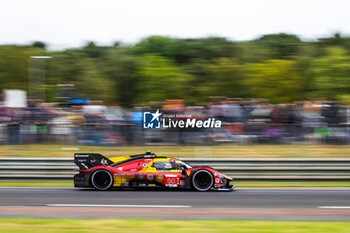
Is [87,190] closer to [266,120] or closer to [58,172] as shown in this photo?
[58,172]

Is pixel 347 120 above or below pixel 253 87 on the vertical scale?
below

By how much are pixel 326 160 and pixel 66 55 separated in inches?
2131

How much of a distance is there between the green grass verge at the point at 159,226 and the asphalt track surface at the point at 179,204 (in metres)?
0.51

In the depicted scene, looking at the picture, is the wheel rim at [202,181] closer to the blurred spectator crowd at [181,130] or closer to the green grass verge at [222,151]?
the green grass verge at [222,151]

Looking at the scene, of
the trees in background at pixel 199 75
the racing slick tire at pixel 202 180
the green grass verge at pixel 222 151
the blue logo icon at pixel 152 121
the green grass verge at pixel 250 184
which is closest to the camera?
the racing slick tire at pixel 202 180

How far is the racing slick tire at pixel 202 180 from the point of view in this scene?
38.2 ft

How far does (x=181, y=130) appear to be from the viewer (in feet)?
51.3

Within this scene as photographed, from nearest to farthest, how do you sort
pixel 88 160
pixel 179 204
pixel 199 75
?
pixel 179 204
pixel 88 160
pixel 199 75

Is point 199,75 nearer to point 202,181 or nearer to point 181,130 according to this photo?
point 181,130

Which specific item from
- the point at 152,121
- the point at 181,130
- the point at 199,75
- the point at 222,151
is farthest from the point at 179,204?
the point at 199,75

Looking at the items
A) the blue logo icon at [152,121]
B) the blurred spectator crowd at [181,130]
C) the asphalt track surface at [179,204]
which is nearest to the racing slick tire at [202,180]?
the asphalt track surface at [179,204]

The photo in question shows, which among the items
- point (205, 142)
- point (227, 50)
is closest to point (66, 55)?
point (227, 50)

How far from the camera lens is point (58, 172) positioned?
14.1m

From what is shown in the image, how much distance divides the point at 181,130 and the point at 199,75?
4617 centimetres
